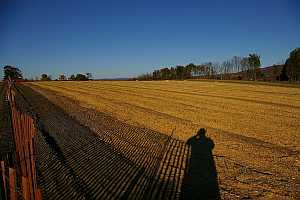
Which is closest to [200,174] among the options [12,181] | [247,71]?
[12,181]

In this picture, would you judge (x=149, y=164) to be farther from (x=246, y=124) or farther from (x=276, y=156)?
(x=246, y=124)

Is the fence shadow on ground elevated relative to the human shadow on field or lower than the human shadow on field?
elevated

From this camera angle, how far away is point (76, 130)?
1546 centimetres

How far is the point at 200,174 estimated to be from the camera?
351 inches

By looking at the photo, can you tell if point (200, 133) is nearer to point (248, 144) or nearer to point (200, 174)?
point (248, 144)

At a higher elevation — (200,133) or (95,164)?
(95,164)

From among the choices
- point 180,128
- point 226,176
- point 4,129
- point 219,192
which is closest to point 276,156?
point 226,176

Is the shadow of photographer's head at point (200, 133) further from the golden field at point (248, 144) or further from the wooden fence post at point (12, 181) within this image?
the wooden fence post at point (12, 181)

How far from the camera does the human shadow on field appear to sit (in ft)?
24.7

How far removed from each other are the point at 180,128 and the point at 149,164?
7029 mm

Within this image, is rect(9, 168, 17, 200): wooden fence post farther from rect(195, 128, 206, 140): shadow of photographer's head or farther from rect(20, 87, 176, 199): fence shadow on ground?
rect(195, 128, 206, 140): shadow of photographer's head

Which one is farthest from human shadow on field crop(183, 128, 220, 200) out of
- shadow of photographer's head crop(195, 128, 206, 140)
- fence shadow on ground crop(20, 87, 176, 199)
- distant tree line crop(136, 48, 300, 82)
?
distant tree line crop(136, 48, 300, 82)

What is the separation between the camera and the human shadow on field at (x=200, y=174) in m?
7.54

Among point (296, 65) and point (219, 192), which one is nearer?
point (219, 192)
